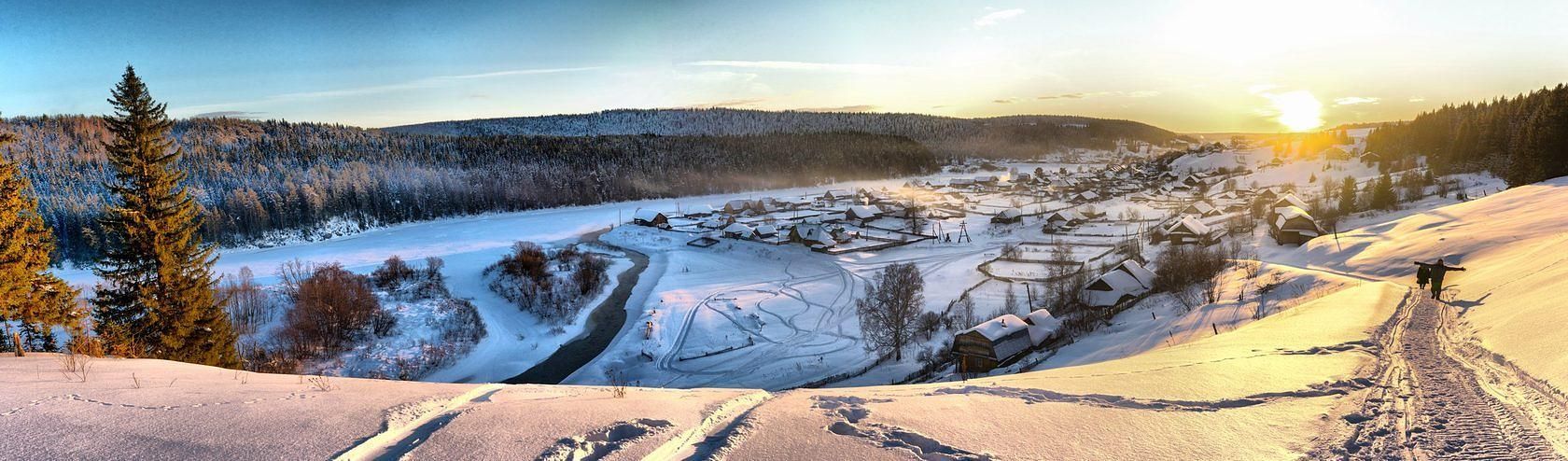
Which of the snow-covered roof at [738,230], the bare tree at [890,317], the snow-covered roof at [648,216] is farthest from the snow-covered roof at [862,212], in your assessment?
the bare tree at [890,317]

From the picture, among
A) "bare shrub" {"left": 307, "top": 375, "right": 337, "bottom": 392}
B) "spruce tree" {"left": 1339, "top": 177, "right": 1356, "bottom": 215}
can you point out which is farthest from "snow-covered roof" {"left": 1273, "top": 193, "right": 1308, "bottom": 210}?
"bare shrub" {"left": 307, "top": 375, "right": 337, "bottom": 392}

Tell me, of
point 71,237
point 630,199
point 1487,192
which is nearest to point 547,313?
point 71,237

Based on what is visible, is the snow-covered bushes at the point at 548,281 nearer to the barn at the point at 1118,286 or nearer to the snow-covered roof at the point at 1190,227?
the barn at the point at 1118,286

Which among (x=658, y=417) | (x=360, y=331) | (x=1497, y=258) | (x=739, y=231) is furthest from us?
(x=739, y=231)

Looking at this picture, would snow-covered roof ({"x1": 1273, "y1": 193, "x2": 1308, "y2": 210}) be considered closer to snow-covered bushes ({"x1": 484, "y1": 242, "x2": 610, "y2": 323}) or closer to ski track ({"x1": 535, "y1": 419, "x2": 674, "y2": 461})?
snow-covered bushes ({"x1": 484, "y1": 242, "x2": 610, "y2": 323})

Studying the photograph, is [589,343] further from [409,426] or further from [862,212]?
[862,212]

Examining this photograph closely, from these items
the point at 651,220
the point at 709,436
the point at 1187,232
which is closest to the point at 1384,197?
the point at 1187,232

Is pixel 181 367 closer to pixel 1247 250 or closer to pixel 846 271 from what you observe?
pixel 846 271
